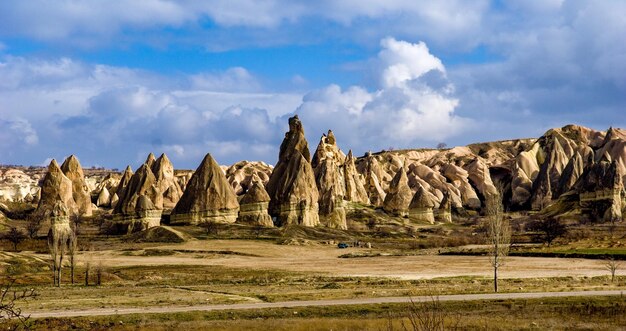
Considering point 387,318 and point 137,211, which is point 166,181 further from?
point 387,318

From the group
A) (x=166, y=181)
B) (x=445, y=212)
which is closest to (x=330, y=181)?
(x=445, y=212)

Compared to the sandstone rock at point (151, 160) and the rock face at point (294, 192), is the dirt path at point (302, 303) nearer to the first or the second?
the rock face at point (294, 192)

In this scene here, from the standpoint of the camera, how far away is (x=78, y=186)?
142 meters

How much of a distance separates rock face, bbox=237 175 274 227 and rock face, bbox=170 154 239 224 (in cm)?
166

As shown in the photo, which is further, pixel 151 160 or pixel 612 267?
pixel 151 160

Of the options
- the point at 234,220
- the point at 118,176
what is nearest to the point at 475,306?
the point at 234,220

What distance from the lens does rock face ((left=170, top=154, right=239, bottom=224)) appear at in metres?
116

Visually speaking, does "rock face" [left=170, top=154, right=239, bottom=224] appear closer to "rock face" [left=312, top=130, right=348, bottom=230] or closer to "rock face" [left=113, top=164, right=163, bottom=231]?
"rock face" [left=113, top=164, right=163, bottom=231]

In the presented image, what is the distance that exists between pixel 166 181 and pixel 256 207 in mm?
41945

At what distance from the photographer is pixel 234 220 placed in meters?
119

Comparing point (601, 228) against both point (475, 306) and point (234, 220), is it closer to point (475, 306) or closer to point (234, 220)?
point (234, 220)

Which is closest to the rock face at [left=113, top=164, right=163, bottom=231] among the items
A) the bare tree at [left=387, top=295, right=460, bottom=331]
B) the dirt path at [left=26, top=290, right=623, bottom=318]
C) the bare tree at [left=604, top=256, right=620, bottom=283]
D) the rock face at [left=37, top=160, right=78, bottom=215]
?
the rock face at [left=37, top=160, right=78, bottom=215]

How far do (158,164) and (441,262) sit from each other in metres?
93.8

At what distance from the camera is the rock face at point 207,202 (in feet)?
382
